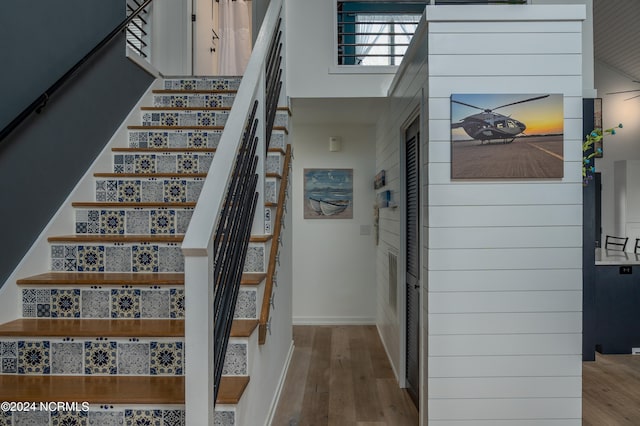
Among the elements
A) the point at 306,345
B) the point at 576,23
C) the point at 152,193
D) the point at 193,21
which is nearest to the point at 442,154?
the point at 576,23

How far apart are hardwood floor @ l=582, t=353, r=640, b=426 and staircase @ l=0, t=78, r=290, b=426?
7.57ft

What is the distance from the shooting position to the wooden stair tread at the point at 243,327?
5.99ft

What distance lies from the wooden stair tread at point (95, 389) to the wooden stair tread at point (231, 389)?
153mm

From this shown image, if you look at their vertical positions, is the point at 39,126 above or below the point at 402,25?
below

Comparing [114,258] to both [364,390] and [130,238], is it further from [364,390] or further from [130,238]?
[364,390]

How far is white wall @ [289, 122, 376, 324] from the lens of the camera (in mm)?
5043

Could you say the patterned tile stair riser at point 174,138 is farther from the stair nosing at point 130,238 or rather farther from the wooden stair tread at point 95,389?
the wooden stair tread at point 95,389

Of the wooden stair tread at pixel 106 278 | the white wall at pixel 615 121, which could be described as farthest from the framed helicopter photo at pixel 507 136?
the white wall at pixel 615 121

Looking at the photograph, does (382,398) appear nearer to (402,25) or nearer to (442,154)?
(442,154)

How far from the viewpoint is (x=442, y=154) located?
7.30 ft

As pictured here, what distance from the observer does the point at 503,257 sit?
223 cm

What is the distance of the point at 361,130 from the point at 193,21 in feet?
7.38

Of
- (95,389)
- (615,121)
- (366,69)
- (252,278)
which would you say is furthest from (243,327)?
(615,121)

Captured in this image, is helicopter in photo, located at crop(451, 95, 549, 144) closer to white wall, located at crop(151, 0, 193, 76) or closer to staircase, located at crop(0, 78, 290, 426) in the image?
staircase, located at crop(0, 78, 290, 426)
